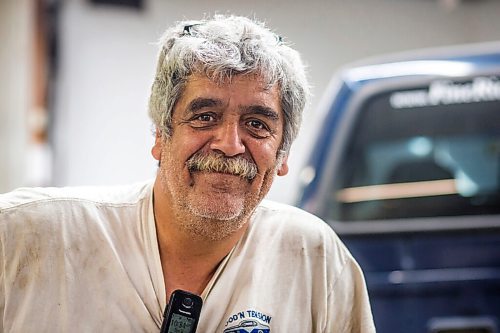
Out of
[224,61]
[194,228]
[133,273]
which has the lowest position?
[133,273]

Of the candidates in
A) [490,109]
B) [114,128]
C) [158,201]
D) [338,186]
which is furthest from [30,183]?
[158,201]

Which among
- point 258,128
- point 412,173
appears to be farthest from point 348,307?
point 412,173

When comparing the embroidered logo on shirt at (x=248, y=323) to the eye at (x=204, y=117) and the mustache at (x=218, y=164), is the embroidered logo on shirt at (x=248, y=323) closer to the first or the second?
the mustache at (x=218, y=164)

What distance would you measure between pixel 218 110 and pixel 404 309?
165 cm

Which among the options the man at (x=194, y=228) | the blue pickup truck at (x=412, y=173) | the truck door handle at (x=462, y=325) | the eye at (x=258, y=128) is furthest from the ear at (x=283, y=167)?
the truck door handle at (x=462, y=325)

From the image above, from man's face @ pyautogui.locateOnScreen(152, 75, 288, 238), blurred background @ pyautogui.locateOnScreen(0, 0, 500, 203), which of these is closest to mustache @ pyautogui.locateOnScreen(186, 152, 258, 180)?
man's face @ pyautogui.locateOnScreen(152, 75, 288, 238)

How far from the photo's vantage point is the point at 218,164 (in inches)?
69.3

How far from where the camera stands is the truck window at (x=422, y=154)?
10.9 feet

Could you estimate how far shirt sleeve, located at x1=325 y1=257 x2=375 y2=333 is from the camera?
1.99 m

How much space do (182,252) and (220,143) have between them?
308mm

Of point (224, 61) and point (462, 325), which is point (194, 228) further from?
point (462, 325)

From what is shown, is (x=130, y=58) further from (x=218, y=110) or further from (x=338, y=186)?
(x=218, y=110)

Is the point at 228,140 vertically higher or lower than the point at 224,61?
lower

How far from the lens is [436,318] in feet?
10.2
